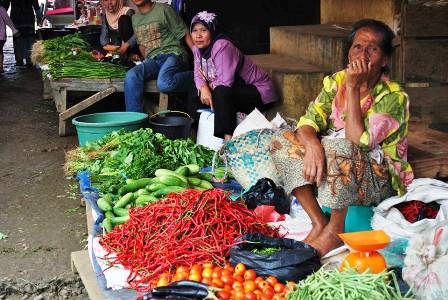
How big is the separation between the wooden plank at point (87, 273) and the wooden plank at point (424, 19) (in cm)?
299

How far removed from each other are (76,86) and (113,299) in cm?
471

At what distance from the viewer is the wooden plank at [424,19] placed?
15.3ft

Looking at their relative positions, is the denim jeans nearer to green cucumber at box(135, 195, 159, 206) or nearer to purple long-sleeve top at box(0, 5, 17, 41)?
green cucumber at box(135, 195, 159, 206)

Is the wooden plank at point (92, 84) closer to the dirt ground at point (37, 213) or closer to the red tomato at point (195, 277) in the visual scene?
the dirt ground at point (37, 213)

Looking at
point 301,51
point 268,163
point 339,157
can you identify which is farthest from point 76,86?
point 339,157

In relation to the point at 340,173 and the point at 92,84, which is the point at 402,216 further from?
the point at 92,84

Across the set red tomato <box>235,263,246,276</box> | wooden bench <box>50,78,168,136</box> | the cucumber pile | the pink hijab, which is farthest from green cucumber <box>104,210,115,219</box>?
the pink hijab

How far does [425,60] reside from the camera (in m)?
4.77

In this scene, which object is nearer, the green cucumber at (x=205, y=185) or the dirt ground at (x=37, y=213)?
the dirt ground at (x=37, y=213)

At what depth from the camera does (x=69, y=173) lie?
18.6ft

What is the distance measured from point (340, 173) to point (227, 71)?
256 cm

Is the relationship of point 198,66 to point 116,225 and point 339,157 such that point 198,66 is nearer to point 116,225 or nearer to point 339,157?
point 116,225

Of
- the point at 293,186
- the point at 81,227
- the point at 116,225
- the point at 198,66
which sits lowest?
the point at 81,227

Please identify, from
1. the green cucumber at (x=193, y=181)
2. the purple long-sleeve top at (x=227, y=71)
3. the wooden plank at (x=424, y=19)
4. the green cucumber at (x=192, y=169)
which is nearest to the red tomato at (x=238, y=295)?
the green cucumber at (x=193, y=181)
